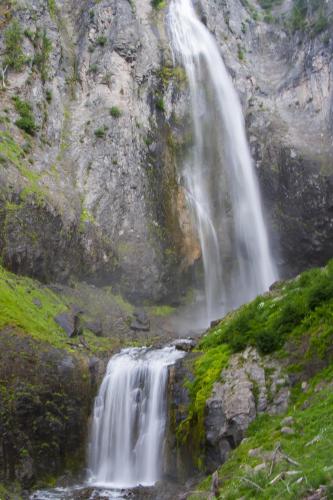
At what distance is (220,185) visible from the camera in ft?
129

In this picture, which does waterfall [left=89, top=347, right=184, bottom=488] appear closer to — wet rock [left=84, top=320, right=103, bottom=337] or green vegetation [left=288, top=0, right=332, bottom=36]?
wet rock [left=84, top=320, right=103, bottom=337]

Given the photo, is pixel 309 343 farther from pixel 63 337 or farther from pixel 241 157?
pixel 241 157

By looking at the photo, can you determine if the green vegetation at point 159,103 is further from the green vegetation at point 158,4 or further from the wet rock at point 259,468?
the wet rock at point 259,468

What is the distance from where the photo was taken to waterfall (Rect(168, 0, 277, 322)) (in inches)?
1425

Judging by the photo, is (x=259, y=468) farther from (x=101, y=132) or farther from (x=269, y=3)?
(x=269, y=3)

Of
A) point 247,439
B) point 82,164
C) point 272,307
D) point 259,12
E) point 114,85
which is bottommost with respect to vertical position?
point 247,439

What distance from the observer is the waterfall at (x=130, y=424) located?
59.4ft

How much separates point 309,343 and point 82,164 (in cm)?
2409

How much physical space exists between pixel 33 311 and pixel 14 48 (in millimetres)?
21850

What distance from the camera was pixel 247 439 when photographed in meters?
13.6

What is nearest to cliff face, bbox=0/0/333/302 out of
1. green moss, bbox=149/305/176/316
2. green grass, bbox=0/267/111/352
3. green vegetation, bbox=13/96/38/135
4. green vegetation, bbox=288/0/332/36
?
green vegetation, bbox=13/96/38/135

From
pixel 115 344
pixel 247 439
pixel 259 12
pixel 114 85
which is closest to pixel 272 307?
pixel 247 439

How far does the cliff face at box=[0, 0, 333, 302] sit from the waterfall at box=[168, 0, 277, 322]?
40.6 inches

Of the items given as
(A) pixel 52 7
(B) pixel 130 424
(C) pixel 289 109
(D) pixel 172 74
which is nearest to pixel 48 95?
(D) pixel 172 74
